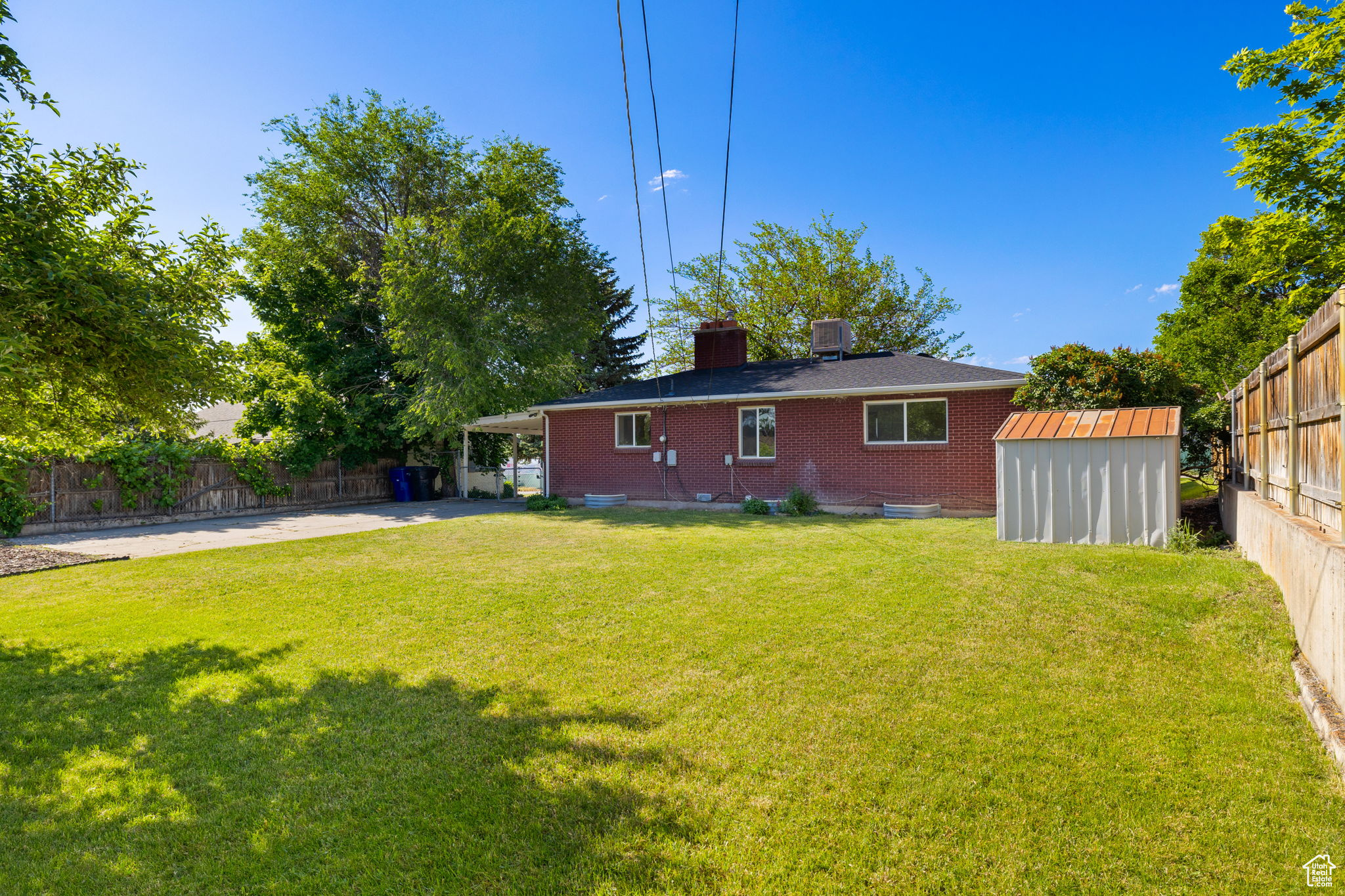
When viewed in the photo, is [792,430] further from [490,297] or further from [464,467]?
[464,467]

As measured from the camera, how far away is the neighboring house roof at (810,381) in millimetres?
14039

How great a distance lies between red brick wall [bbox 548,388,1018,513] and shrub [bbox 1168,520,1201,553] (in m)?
5.43

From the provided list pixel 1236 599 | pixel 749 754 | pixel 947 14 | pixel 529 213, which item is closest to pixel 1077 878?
pixel 749 754

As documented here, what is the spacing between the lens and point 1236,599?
5309 mm

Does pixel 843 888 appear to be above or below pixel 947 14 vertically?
below

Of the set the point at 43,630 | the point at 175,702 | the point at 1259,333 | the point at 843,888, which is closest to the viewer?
the point at 843,888

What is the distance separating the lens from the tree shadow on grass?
2.39 meters

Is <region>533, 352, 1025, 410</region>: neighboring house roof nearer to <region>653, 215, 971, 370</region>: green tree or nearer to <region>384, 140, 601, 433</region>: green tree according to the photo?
<region>384, 140, 601, 433</region>: green tree

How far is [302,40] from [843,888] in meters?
13.3

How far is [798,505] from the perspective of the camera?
48.1 ft

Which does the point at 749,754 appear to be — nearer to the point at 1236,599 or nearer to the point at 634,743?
the point at 634,743

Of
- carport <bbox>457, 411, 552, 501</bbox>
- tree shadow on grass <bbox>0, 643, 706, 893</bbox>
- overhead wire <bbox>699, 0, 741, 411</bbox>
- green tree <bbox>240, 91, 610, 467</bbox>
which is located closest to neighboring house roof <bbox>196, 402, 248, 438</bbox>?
green tree <bbox>240, 91, 610, 467</bbox>

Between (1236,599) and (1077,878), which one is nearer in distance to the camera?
(1077,878)

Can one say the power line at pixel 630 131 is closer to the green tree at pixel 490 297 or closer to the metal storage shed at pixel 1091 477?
the metal storage shed at pixel 1091 477
